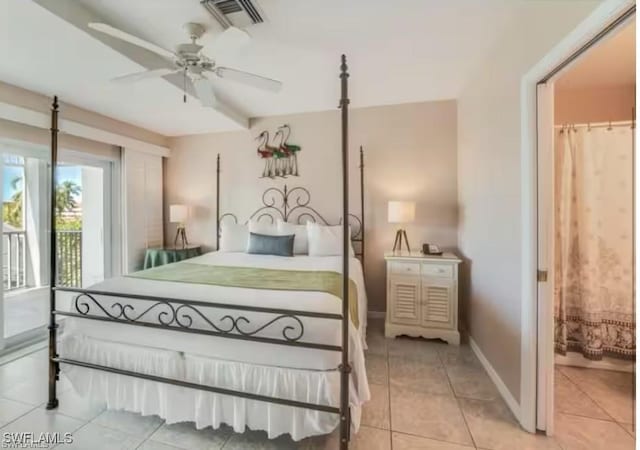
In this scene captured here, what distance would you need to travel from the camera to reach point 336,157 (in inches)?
146

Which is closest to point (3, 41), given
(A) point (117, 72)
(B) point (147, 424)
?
(A) point (117, 72)

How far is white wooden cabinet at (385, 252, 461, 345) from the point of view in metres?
2.87

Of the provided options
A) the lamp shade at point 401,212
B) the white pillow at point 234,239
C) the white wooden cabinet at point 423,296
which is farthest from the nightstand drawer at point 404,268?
the white pillow at point 234,239

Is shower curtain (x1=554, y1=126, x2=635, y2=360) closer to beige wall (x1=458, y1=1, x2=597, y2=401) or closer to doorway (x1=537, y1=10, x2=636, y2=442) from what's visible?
doorway (x1=537, y1=10, x2=636, y2=442)

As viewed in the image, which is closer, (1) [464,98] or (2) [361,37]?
(2) [361,37]

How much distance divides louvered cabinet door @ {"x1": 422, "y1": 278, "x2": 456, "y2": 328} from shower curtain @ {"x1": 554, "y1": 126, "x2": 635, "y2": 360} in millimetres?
822

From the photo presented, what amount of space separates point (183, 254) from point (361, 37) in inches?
126

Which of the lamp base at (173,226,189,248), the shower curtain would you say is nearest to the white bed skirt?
the shower curtain

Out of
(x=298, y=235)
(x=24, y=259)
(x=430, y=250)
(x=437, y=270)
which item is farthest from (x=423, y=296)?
(x=24, y=259)

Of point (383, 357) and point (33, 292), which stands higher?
point (33, 292)

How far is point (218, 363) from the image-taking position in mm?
1592

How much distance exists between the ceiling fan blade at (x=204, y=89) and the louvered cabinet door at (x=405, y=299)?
7.79 feet

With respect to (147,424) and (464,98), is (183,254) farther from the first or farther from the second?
(464,98)

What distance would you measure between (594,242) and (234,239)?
348 centimetres
